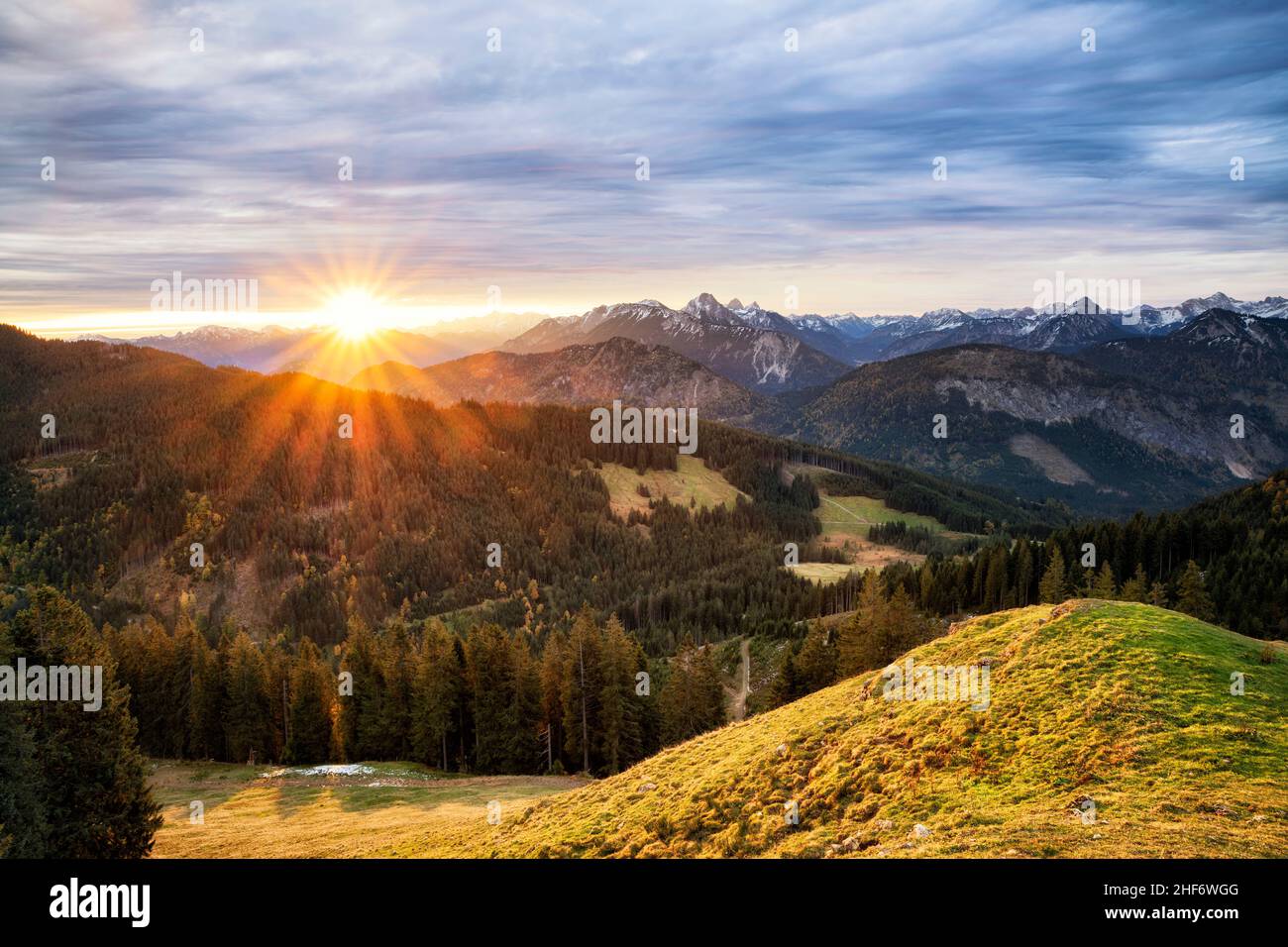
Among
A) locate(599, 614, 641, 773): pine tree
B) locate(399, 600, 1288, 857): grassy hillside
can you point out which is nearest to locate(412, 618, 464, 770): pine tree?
locate(599, 614, 641, 773): pine tree

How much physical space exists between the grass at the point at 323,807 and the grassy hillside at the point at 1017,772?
8047 mm

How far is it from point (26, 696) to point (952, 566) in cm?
13514

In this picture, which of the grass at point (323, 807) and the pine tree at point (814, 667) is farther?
the pine tree at point (814, 667)

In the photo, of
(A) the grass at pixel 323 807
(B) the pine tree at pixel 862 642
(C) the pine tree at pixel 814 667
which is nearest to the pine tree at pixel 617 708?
(A) the grass at pixel 323 807

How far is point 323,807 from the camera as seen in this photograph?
52.7m

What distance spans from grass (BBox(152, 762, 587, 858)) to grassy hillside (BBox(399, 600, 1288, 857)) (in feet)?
26.4

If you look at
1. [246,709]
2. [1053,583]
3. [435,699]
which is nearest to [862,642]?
[435,699]

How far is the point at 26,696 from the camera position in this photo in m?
33.0

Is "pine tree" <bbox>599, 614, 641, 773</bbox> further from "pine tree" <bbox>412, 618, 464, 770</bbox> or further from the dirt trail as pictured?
the dirt trail

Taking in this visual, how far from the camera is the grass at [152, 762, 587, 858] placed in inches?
1526

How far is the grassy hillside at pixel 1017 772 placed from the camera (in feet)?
59.5

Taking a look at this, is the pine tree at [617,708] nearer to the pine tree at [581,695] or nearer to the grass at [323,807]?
the pine tree at [581,695]

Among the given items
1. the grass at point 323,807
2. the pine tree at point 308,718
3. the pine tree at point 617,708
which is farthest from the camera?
the pine tree at point 308,718
